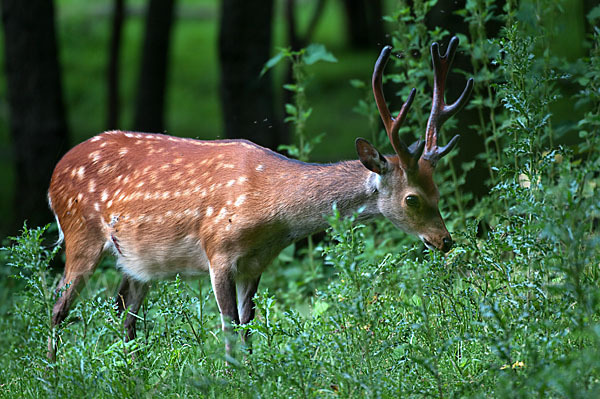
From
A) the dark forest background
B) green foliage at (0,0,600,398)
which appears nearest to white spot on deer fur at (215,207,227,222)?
green foliage at (0,0,600,398)

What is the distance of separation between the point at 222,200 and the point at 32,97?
5149mm

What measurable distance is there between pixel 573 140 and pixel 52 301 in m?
9.32

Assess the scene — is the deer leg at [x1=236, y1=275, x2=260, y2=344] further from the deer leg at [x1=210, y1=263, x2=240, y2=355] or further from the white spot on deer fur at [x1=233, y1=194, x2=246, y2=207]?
the white spot on deer fur at [x1=233, y1=194, x2=246, y2=207]

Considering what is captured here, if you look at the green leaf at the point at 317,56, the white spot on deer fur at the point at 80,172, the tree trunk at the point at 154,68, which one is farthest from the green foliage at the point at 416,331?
the tree trunk at the point at 154,68

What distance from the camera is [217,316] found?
618 cm

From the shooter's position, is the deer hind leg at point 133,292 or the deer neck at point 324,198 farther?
the deer hind leg at point 133,292

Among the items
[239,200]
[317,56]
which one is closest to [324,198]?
[239,200]

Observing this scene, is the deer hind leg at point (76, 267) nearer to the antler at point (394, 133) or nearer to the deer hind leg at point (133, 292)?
the deer hind leg at point (133, 292)

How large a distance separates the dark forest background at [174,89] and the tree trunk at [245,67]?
12 mm

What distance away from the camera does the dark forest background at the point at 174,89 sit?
948cm

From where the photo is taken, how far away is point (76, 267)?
5691 mm

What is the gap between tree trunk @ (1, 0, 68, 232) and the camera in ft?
31.1

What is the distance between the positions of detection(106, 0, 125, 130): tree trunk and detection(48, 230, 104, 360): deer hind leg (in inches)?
284

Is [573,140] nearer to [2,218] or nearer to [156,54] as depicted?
[156,54]
